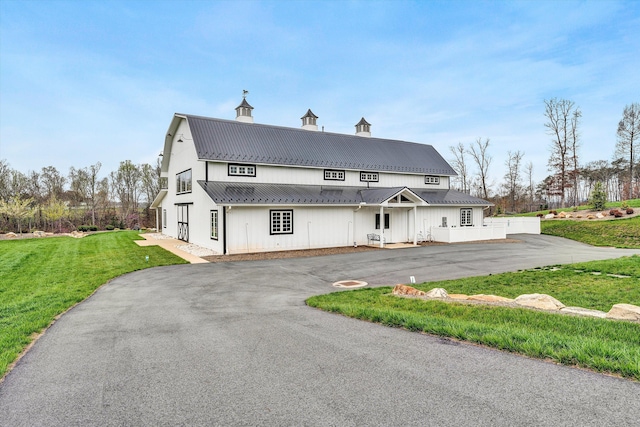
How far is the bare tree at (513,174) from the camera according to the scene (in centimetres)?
4566

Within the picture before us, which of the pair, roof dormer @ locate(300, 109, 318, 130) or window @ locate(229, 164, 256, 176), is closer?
window @ locate(229, 164, 256, 176)

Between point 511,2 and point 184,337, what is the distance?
1741cm

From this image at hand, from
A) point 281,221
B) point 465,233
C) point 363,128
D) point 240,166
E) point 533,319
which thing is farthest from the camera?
point 363,128

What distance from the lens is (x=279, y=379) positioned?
367 centimetres

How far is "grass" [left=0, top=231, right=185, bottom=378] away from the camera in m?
5.72

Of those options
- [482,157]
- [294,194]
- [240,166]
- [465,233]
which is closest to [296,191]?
[294,194]

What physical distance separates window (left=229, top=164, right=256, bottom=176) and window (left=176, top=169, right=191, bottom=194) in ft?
11.5

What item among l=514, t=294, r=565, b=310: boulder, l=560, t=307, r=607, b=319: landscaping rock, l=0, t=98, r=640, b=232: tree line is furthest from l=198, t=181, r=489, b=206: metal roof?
l=0, t=98, r=640, b=232: tree line

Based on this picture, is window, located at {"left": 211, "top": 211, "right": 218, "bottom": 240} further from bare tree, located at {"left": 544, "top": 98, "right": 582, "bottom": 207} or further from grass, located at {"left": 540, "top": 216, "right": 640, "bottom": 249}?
bare tree, located at {"left": 544, "top": 98, "right": 582, "bottom": 207}

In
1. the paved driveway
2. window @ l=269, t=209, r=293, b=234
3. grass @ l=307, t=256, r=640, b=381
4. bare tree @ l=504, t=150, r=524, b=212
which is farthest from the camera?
bare tree @ l=504, t=150, r=524, b=212

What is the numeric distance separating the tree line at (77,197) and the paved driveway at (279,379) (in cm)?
3138

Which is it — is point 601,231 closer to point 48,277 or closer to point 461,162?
point 461,162

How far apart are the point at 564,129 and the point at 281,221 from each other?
119ft

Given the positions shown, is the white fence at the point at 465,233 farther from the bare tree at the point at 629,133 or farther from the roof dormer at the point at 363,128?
the bare tree at the point at 629,133
